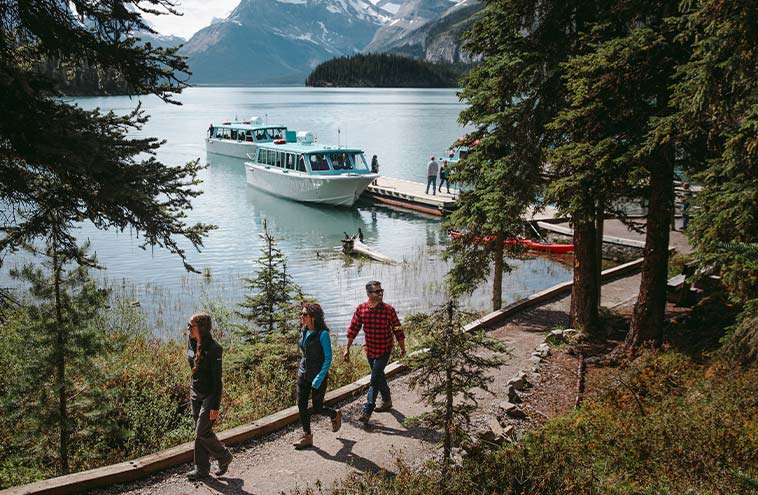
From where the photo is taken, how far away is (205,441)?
6344mm

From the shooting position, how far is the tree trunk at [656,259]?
386 inches

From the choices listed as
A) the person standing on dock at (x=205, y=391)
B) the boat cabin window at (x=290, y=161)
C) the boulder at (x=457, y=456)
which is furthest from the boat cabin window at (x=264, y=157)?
the boulder at (x=457, y=456)

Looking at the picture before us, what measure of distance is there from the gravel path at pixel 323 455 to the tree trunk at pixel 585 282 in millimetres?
3491

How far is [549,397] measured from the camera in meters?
8.77

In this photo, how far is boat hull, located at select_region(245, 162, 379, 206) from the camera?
33.3 meters

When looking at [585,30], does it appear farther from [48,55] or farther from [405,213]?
[405,213]

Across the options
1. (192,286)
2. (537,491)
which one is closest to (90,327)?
(537,491)

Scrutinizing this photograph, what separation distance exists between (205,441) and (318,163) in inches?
1144

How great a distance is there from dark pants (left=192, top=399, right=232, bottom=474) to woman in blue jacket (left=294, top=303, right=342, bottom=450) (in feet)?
3.09

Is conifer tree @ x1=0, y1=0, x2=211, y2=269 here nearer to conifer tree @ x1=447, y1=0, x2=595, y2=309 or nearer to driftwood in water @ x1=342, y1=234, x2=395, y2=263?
conifer tree @ x1=447, y1=0, x2=595, y2=309

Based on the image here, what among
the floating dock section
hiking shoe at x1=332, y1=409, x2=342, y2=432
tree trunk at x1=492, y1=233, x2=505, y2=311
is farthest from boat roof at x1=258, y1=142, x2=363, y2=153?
hiking shoe at x1=332, y1=409, x2=342, y2=432

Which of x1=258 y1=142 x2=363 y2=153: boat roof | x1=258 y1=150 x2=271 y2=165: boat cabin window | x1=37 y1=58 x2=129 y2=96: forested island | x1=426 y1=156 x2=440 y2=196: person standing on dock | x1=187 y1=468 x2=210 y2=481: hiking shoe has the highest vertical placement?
x1=37 y1=58 x2=129 y2=96: forested island

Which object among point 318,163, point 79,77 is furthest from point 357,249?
point 79,77

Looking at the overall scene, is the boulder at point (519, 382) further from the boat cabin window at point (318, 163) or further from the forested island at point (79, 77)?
the boat cabin window at point (318, 163)
